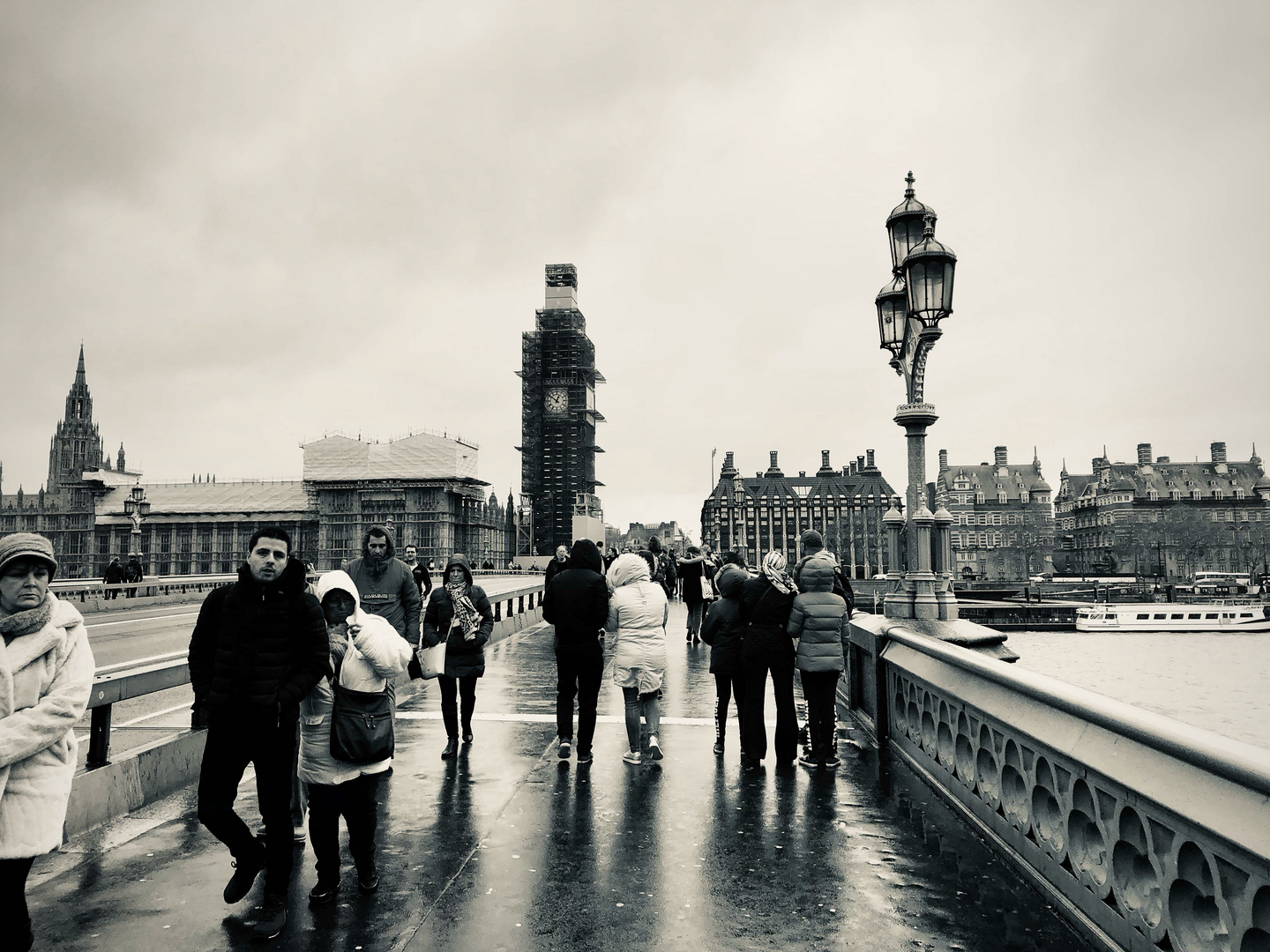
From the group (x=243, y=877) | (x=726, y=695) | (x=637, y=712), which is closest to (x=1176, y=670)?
(x=726, y=695)

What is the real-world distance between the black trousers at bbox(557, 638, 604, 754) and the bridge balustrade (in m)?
2.74

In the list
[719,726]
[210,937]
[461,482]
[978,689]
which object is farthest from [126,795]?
[461,482]

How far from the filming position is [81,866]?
15.7 feet

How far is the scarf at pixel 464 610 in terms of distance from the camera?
7.78 m

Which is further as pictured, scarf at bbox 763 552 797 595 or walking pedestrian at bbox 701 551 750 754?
walking pedestrian at bbox 701 551 750 754

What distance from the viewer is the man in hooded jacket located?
7.24 meters

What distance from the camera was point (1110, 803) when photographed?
363 centimetres

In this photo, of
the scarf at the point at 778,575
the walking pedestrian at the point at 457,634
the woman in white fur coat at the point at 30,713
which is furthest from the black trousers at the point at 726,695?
the woman in white fur coat at the point at 30,713

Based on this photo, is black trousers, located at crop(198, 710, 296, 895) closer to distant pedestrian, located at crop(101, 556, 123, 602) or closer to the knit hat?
the knit hat

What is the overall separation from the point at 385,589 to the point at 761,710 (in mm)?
3391

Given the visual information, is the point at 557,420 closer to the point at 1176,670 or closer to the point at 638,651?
the point at 1176,670

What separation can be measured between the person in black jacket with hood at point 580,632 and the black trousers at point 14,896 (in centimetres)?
423

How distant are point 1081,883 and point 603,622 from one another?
13.7 feet

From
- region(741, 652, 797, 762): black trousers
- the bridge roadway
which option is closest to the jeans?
region(741, 652, 797, 762): black trousers
